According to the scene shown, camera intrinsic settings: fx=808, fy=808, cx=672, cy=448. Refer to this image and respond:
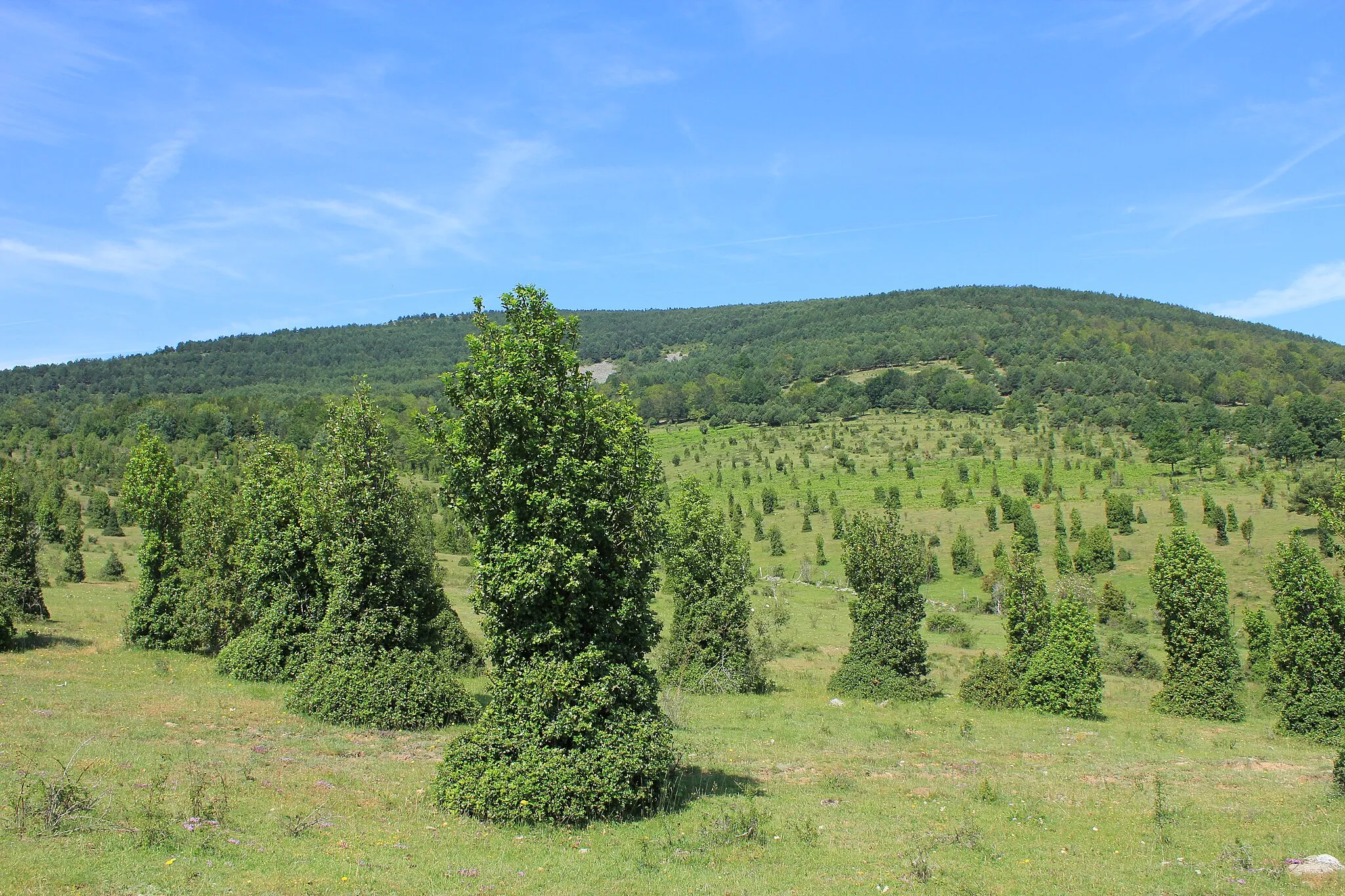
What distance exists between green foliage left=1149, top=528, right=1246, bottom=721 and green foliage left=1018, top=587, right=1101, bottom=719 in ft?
10.7

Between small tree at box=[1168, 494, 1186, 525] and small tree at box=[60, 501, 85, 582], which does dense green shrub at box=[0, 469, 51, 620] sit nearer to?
small tree at box=[60, 501, 85, 582]

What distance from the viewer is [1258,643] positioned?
122ft

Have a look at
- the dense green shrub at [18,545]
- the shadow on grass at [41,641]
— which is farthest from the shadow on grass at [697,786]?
the dense green shrub at [18,545]

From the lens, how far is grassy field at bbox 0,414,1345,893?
34.4ft

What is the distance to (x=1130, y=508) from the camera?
8544 centimetres

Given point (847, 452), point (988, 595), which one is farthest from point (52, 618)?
point (847, 452)

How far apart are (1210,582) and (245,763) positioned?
30.5 meters

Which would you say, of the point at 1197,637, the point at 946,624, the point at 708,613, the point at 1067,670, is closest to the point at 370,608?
the point at 708,613

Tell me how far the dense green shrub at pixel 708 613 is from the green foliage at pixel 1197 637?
15.0m

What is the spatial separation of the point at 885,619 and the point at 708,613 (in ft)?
21.4

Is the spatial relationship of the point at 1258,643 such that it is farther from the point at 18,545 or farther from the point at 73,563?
the point at 73,563

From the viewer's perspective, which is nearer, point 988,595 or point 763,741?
point 763,741

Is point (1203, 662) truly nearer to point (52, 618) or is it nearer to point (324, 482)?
point (324, 482)

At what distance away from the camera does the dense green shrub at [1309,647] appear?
25.0 metres
